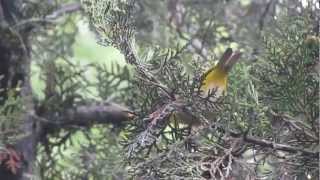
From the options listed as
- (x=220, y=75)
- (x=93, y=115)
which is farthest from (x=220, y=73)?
(x=93, y=115)

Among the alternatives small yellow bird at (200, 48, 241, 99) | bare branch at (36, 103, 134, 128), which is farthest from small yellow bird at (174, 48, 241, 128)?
bare branch at (36, 103, 134, 128)

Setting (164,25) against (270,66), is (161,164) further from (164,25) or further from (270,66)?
(164,25)

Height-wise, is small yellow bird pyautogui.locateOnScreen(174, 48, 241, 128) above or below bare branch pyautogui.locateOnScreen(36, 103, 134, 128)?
above

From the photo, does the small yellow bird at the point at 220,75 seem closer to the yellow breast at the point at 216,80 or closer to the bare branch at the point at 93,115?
the yellow breast at the point at 216,80

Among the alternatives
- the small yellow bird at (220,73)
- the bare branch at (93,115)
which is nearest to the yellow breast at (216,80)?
the small yellow bird at (220,73)

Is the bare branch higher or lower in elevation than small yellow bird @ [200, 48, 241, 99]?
lower

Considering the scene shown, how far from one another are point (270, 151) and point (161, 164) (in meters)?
0.12

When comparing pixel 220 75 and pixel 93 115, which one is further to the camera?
pixel 93 115

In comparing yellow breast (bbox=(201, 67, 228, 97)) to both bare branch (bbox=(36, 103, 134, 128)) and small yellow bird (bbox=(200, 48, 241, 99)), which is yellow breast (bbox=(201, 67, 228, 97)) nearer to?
small yellow bird (bbox=(200, 48, 241, 99))

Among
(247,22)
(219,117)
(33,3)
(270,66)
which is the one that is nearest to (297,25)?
(270,66)

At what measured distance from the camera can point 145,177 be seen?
0.72 meters

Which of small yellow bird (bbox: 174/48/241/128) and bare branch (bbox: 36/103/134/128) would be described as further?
bare branch (bbox: 36/103/134/128)

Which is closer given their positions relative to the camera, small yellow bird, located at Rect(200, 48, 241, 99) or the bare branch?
small yellow bird, located at Rect(200, 48, 241, 99)

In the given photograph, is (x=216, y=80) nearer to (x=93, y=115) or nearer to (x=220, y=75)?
(x=220, y=75)
